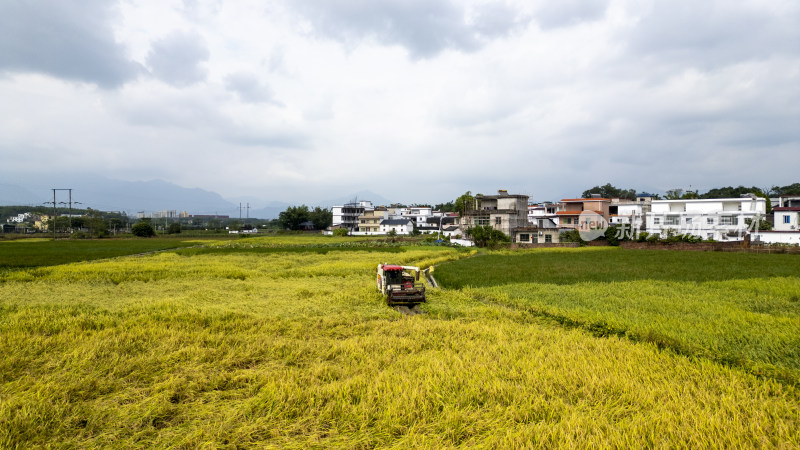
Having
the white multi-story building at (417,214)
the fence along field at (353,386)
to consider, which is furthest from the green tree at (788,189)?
the fence along field at (353,386)

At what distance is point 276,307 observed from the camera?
1352 cm

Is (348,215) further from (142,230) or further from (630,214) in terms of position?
(630,214)

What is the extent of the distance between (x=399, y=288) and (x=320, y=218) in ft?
320

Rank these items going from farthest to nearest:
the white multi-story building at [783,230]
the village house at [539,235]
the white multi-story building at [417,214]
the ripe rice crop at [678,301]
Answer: the white multi-story building at [417,214] → the village house at [539,235] → the white multi-story building at [783,230] → the ripe rice crop at [678,301]

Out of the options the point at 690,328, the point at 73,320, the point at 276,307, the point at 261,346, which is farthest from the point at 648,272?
the point at 73,320

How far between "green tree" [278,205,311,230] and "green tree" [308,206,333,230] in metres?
3.94

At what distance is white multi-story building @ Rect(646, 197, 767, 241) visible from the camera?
49781 millimetres

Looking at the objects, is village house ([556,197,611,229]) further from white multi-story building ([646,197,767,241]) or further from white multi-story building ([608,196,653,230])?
white multi-story building ([646,197,767,241])

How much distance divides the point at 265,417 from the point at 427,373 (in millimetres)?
3090

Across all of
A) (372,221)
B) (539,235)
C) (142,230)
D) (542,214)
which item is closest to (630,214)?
(542,214)

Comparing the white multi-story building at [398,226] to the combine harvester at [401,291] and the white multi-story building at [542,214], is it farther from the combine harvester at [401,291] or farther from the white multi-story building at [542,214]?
the combine harvester at [401,291]

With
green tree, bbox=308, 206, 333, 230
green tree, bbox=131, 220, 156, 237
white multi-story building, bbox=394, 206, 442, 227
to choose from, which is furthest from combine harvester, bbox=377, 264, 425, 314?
green tree, bbox=308, 206, 333, 230

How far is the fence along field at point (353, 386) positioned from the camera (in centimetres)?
542

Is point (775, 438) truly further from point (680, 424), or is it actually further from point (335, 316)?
point (335, 316)
